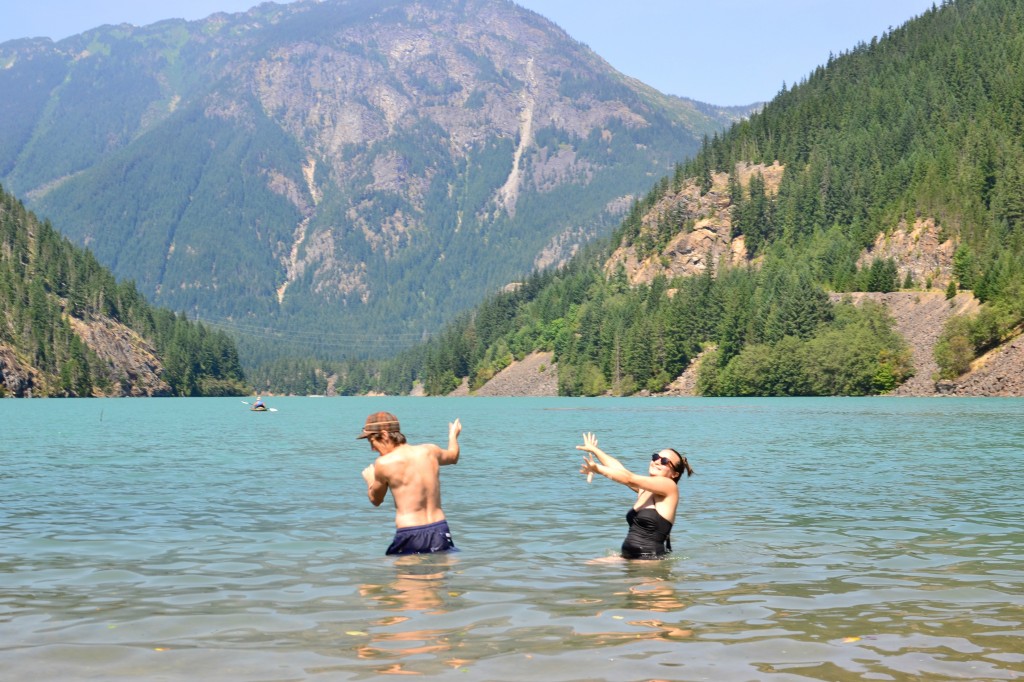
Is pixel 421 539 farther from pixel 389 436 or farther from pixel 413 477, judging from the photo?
pixel 389 436

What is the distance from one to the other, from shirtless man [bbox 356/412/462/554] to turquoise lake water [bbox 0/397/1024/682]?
954 mm

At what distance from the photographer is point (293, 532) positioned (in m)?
29.4

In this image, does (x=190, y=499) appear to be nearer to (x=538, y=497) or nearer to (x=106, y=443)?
(x=538, y=497)

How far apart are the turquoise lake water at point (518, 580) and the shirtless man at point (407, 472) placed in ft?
3.13

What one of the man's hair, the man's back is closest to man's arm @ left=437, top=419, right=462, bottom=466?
the man's back

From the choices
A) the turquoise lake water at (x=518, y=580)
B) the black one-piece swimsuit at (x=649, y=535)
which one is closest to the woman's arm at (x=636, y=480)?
the black one-piece swimsuit at (x=649, y=535)

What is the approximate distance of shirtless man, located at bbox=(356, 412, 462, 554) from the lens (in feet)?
71.3

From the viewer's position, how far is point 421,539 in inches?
920

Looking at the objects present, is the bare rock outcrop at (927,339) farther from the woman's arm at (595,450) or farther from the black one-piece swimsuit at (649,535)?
the woman's arm at (595,450)

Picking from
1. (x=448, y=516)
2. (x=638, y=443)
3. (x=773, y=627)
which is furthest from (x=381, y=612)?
(x=638, y=443)

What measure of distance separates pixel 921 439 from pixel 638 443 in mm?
17020

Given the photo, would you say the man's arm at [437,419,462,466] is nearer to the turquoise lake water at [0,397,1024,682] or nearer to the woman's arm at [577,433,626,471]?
the turquoise lake water at [0,397,1024,682]

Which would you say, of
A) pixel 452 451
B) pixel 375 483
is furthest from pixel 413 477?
pixel 452 451

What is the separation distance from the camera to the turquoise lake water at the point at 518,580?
15445mm
